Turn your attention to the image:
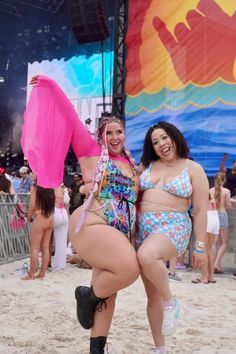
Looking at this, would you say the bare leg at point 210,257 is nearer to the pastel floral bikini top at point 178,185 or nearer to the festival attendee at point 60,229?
the festival attendee at point 60,229

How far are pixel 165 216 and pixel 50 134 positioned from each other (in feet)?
2.86

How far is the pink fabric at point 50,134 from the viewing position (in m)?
2.73

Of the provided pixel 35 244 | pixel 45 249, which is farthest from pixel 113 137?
pixel 45 249

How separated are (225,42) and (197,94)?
128 centimetres

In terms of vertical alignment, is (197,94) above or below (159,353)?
Result: above

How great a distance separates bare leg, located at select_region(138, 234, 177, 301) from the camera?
8.36 ft

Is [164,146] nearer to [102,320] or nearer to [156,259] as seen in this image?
[156,259]

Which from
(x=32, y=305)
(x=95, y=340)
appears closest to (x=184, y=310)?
(x=32, y=305)

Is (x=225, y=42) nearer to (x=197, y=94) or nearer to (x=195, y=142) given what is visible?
(x=197, y=94)

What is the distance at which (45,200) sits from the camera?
5934 mm

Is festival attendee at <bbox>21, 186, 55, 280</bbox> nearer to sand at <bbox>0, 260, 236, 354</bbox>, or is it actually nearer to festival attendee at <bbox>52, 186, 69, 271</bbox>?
sand at <bbox>0, 260, 236, 354</bbox>

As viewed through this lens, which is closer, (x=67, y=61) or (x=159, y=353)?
(x=159, y=353)

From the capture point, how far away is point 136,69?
10852mm

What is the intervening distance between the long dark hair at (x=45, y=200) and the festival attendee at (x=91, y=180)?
125 inches
